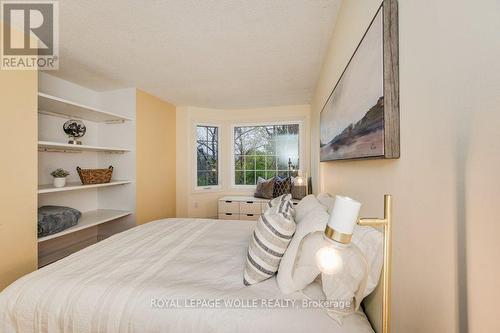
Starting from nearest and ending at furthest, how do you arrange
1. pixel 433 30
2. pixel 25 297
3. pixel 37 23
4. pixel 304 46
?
pixel 433 30 → pixel 25 297 → pixel 37 23 → pixel 304 46

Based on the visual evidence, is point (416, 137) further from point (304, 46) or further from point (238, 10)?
point (304, 46)

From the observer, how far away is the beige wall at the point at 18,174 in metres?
1.64

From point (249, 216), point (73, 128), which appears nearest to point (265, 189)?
point (249, 216)

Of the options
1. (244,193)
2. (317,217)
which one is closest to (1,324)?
(317,217)

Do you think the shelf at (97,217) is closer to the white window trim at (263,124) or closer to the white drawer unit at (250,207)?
the white drawer unit at (250,207)

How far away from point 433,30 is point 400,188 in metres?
0.48

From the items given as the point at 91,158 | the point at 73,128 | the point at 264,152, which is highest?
the point at 73,128

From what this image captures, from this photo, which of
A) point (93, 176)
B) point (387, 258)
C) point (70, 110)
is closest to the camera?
point (387, 258)

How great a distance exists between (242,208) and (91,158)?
238 centimetres

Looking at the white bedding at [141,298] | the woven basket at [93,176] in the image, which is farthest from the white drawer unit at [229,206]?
the white bedding at [141,298]

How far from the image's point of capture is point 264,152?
4.18 m

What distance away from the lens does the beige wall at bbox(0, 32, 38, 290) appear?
1.64m

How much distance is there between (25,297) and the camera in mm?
1023

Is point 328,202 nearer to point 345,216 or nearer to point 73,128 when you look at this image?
point 345,216
